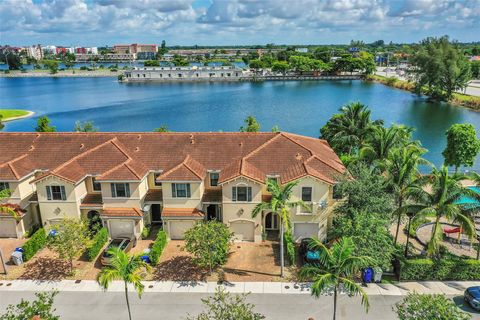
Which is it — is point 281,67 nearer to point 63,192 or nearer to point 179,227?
point 179,227

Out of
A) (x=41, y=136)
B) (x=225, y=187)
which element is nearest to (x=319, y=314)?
(x=225, y=187)

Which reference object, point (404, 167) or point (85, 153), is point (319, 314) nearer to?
point (404, 167)

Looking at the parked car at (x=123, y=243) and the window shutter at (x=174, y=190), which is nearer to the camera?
the parked car at (x=123, y=243)

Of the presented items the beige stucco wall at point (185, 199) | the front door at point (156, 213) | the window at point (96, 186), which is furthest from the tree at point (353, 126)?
the window at point (96, 186)

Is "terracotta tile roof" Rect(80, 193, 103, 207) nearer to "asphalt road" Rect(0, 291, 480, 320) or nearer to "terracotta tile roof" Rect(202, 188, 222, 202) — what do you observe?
"asphalt road" Rect(0, 291, 480, 320)

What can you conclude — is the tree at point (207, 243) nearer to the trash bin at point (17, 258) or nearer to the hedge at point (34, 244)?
the hedge at point (34, 244)
